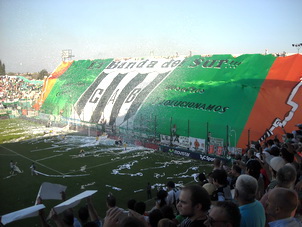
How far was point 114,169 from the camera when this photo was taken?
75.2ft

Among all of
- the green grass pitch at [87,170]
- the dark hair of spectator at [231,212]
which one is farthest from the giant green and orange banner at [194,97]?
the dark hair of spectator at [231,212]

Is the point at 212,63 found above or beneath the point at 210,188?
above

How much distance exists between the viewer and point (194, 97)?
3344 centimetres

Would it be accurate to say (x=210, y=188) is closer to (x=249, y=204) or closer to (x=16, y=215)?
(x=249, y=204)

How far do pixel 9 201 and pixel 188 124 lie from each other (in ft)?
56.4

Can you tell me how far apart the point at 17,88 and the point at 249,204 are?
73.3m

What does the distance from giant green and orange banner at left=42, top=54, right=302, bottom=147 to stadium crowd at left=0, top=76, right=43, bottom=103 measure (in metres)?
17.4

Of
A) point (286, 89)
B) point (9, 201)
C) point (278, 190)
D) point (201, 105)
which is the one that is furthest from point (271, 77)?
point (278, 190)

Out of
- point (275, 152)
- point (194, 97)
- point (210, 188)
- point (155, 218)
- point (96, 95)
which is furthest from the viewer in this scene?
point (96, 95)

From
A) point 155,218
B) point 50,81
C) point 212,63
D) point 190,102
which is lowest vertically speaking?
A: point 155,218

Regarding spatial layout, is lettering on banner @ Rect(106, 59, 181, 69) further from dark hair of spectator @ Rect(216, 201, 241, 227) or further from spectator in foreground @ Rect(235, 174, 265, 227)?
dark hair of spectator @ Rect(216, 201, 241, 227)

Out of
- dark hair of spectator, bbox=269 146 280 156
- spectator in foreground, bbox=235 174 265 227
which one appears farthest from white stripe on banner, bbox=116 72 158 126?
spectator in foreground, bbox=235 174 265 227

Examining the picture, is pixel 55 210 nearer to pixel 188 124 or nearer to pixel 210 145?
pixel 210 145

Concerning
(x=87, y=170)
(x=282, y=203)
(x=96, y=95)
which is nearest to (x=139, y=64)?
(x=96, y=95)
